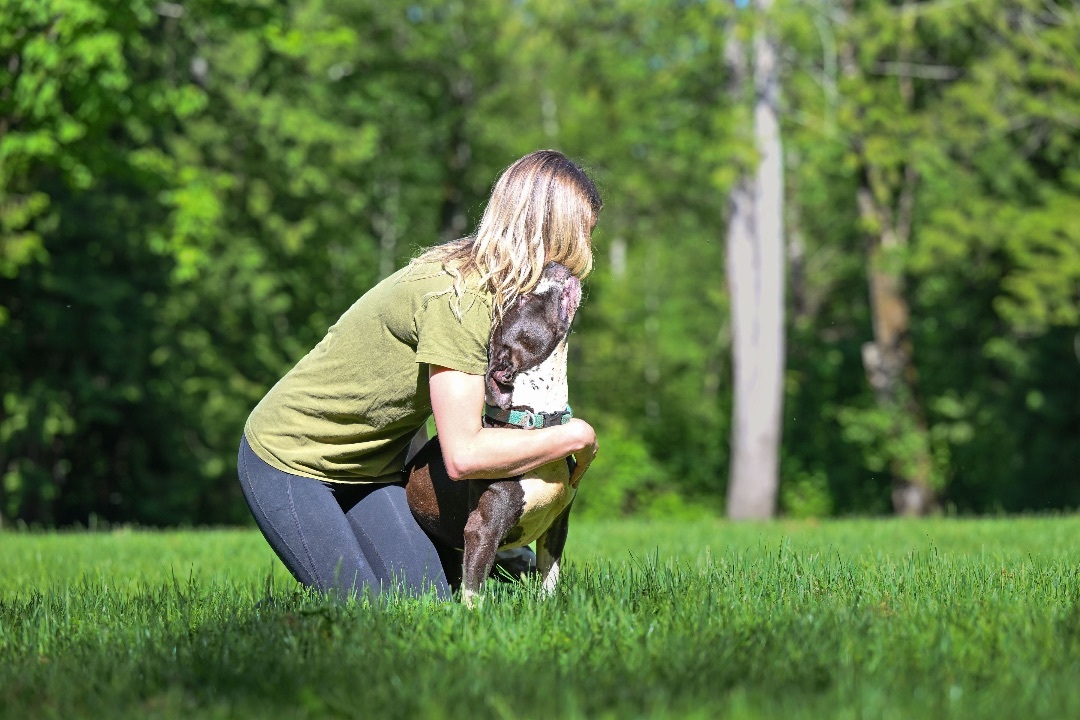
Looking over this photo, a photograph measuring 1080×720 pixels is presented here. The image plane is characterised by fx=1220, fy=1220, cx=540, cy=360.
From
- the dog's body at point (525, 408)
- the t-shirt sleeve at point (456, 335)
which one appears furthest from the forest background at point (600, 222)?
the dog's body at point (525, 408)

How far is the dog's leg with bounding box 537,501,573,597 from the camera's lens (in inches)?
174

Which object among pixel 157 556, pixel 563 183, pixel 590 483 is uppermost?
pixel 563 183

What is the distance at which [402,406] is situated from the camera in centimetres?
443

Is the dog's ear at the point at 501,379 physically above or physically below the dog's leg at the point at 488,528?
above

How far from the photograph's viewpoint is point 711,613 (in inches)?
153

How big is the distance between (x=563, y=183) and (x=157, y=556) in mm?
4838

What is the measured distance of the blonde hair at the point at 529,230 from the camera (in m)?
4.06

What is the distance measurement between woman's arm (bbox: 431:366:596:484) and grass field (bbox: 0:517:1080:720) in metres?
0.43

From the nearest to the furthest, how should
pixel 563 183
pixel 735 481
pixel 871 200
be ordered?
pixel 563 183
pixel 735 481
pixel 871 200

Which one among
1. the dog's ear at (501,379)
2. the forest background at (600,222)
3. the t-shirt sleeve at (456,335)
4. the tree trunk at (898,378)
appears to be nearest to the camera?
the t-shirt sleeve at (456,335)

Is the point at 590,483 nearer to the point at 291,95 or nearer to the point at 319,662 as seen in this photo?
the point at 291,95

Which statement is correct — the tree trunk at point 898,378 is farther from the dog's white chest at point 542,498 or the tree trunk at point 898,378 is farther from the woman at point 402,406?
the dog's white chest at point 542,498

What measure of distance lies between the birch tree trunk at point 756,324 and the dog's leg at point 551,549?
1228 cm

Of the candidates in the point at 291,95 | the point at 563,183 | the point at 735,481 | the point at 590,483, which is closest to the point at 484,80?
the point at 291,95
